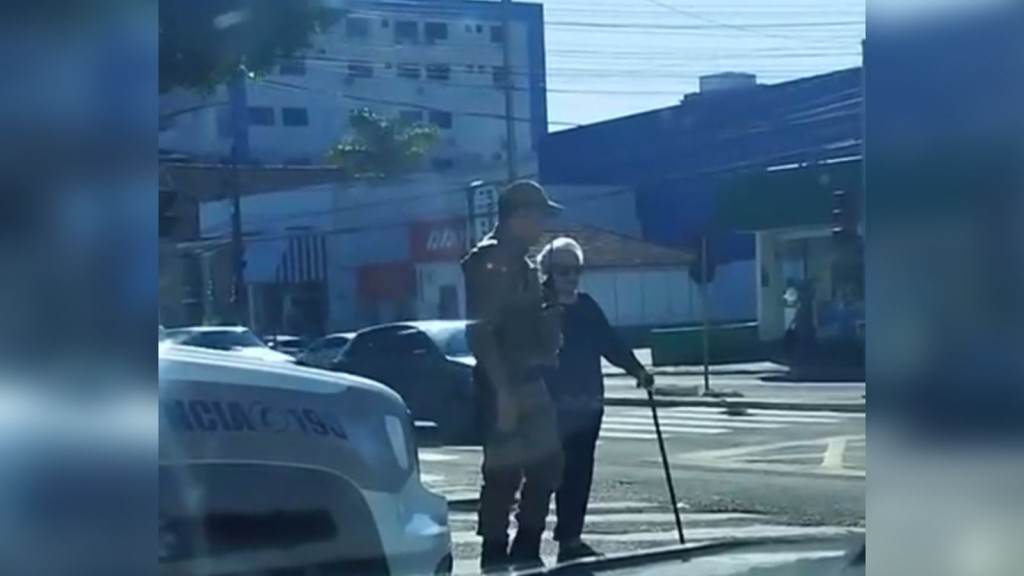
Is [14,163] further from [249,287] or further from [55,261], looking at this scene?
[249,287]

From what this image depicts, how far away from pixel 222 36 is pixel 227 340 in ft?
1.06

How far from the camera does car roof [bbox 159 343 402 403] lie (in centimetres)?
151

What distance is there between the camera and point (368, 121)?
153 centimetres

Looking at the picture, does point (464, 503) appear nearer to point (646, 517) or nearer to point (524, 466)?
point (524, 466)

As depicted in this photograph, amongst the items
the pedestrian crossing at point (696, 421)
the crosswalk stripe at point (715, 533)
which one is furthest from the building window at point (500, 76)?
the crosswalk stripe at point (715, 533)

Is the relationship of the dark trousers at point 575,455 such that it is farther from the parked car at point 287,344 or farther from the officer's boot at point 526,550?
the parked car at point 287,344

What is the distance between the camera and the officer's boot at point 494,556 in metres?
1.68

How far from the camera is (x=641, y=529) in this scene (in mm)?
1739

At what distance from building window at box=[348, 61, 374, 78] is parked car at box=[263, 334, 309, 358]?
0.96 feet

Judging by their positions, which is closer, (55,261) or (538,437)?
(55,261)

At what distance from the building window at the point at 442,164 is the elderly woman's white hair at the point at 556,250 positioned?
16 cm

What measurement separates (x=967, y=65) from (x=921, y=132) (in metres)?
0.10

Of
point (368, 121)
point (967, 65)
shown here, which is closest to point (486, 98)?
point (368, 121)

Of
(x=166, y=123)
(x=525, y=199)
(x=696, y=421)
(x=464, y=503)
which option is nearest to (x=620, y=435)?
(x=696, y=421)
